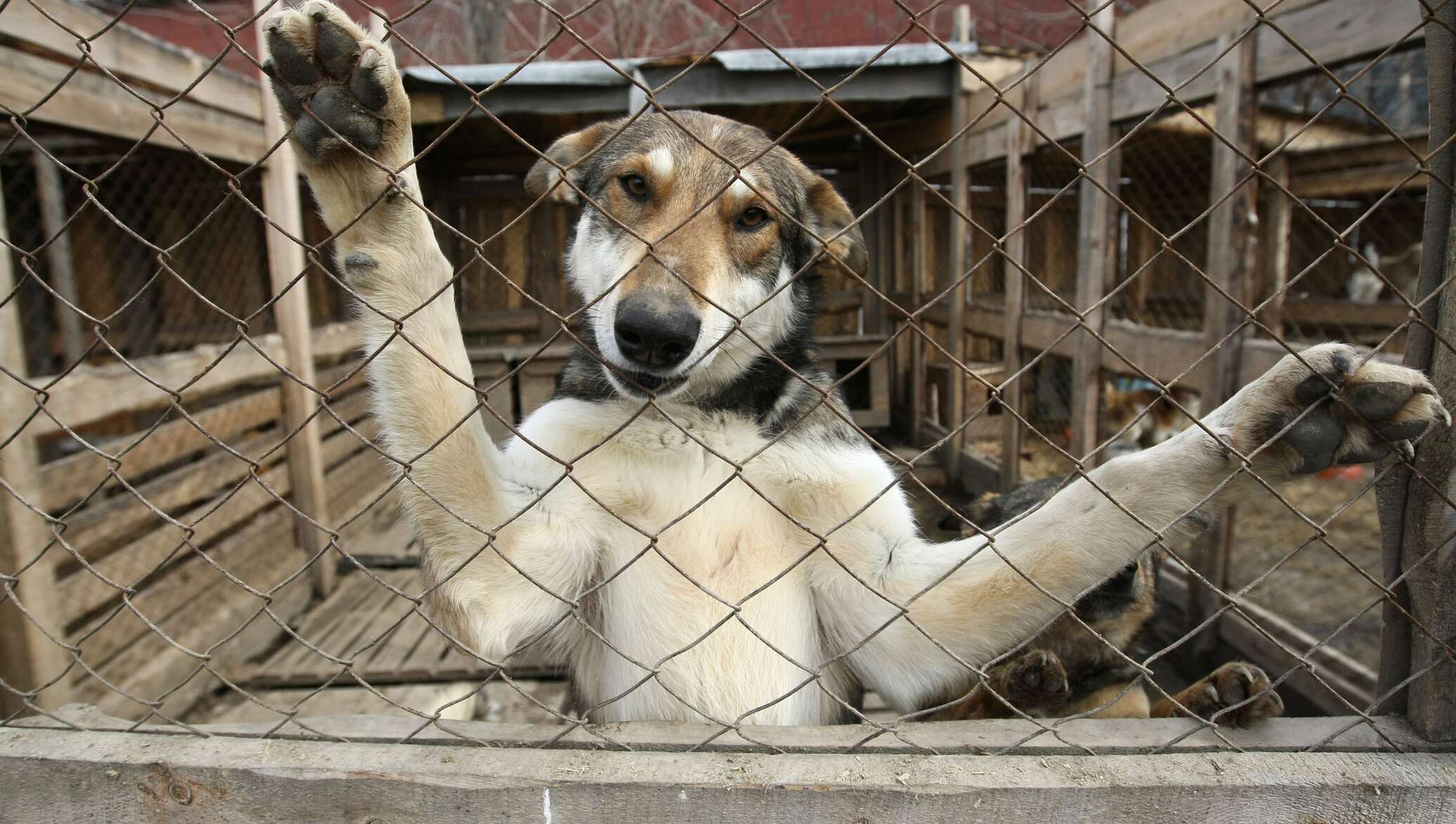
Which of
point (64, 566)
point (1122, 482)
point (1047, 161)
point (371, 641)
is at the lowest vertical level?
point (64, 566)

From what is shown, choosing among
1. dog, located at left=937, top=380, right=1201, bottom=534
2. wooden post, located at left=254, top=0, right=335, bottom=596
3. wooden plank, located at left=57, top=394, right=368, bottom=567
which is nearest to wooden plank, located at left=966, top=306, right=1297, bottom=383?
dog, located at left=937, top=380, right=1201, bottom=534

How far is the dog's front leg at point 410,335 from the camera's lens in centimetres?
161

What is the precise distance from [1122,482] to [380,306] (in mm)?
1791

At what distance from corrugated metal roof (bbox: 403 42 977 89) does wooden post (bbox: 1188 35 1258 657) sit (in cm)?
237

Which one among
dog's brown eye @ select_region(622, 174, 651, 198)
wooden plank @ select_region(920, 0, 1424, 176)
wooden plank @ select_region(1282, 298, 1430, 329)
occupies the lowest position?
wooden plank @ select_region(1282, 298, 1430, 329)

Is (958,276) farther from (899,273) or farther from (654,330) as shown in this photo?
(654,330)

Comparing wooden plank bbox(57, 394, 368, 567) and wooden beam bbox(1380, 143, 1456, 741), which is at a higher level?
wooden beam bbox(1380, 143, 1456, 741)

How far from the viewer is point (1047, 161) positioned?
6.88m

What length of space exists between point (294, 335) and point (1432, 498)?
588 cm

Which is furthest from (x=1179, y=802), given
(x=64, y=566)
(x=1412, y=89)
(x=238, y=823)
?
(x=1412, y=89)

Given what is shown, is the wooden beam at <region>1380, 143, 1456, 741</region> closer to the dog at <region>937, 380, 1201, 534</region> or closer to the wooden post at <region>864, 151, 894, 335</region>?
the dog at <region>937, 380, 1201, 534</region>

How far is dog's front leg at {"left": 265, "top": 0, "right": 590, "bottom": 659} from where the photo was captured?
161cm

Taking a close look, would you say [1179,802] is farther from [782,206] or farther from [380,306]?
[380,306]

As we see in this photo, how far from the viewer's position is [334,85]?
1.63m
